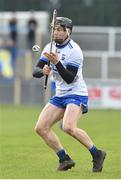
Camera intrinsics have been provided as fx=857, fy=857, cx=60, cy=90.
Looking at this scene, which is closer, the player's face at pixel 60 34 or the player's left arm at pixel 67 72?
the player's left arm at pixel 67 72

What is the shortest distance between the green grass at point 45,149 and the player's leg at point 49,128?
147mm

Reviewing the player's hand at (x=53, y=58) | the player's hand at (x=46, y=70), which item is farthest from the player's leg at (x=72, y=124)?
the player's hand at (x=53, y=58)

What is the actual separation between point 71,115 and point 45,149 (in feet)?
12.9

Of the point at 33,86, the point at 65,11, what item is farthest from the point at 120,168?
the point at 65,11

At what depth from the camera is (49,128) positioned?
12461 mm

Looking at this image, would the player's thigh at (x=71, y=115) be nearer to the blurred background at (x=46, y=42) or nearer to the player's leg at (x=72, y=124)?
the player's leg at (x=72, y=124)

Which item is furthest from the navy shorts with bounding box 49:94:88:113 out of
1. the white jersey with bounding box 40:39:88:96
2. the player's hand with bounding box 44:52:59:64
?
the player's hand with bounding box 44:52:59:64

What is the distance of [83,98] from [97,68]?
19292 millimetres

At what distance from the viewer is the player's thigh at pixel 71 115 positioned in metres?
12.2

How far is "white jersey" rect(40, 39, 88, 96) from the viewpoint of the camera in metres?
12.3

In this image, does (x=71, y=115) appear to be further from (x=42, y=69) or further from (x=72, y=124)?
(x=42, y=69)

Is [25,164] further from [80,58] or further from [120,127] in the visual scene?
[120,127]

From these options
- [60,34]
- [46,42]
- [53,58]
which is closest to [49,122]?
[53,58]

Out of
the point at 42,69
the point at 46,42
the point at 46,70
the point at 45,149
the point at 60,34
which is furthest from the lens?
the point at 46,42
